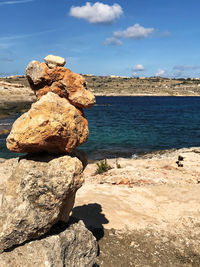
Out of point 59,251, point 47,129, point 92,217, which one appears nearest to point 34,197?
point 59,251

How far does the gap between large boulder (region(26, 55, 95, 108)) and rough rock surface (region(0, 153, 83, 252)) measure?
2.03 m

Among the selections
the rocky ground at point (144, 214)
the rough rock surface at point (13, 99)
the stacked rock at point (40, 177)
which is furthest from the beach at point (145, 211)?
the rough rock surface at point (13, 99)

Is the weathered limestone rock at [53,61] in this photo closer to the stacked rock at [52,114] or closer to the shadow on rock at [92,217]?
the stacked rock at [52,114]

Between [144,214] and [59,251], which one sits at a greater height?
[59,251]

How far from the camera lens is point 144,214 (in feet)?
35.6

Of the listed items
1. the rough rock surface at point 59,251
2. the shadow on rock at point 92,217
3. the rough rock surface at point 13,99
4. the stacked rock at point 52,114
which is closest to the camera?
the rough rock surface at point 59,251

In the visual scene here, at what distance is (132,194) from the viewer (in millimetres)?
12844

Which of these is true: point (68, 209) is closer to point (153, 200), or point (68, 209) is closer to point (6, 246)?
point (6, 246)

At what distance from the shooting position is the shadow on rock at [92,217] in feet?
30.3

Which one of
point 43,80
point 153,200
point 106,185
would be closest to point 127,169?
point 106,185

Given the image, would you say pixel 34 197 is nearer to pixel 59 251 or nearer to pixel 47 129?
pixel 59 251

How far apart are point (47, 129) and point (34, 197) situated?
171 centimetres

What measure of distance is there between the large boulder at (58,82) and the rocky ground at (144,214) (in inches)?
193

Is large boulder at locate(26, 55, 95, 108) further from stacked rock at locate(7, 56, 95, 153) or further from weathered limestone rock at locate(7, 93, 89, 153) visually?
weathered limestone rock at locate(7, 93, 89, 153)
